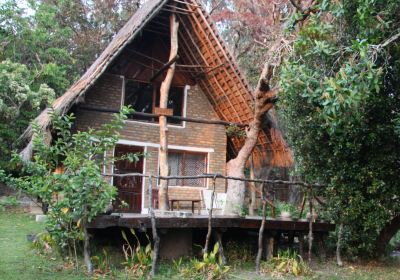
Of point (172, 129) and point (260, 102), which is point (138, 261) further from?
point (172, 129)

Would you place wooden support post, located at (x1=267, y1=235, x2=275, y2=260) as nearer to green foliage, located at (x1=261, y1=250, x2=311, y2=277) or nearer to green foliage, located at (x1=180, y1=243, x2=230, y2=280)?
green foliage, located at (x1=261, y1=250, x2=311, y2=277)

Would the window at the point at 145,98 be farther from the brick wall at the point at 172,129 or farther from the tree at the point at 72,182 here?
the tree at the point at 72,182

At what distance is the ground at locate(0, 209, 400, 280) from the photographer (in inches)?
248

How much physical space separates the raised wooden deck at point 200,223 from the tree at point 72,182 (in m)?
0.44

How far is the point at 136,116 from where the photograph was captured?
1344 centimetres

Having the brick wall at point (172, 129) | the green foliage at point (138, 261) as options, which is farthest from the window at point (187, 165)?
the green foliage at point (138, 261)

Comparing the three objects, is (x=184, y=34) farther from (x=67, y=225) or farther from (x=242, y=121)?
(x=67, y=225)

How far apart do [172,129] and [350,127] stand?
702cm

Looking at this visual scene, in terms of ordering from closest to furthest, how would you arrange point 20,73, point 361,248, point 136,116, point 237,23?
point 361,248
point 136,116
point 20,73
point 237,23

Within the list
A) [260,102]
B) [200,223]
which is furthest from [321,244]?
[260,102]

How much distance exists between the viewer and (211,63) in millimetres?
13430

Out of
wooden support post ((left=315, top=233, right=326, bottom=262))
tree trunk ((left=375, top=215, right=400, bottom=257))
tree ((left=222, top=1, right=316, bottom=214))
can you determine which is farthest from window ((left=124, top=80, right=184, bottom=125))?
tree trunk ((left=375, top=215, right=400, bottom=257))

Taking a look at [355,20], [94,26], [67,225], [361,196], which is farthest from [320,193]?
[94,26]

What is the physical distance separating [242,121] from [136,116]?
10.7 feet
